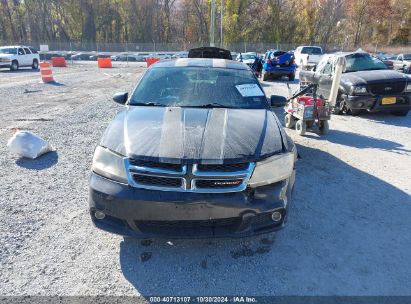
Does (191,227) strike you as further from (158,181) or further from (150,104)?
(150,104)

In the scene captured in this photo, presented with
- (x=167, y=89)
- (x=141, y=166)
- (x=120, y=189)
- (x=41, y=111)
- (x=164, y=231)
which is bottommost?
(x=41, y=111)

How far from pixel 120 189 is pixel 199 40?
62.6 m

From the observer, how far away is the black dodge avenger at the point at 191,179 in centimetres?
252

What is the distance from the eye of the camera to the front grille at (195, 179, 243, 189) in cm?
254

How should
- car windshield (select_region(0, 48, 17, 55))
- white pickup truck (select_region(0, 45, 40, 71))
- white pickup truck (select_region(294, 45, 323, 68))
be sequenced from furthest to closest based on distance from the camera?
1. white pickup truck (select_region(294, 45, 323, 68))
2. car windshield (select_region(0, 48, 17, 55))
3. white pickup truck (select_region(0, 45, 40, 71))

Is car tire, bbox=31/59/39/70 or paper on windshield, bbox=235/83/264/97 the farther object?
car tire, bbox=31/59/39/70

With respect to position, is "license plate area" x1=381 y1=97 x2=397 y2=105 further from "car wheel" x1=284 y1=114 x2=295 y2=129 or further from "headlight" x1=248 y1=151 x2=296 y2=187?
"headlight" x1=248 y1=151 x2=296 y2=187

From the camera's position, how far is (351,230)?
10.8 feet

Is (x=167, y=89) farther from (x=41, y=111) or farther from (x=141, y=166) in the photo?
(x=41, y=111)

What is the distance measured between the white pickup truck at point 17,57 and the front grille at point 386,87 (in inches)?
919

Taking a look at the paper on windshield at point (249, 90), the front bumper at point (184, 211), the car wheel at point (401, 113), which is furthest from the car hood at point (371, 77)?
the front bumper at point (184, 211)

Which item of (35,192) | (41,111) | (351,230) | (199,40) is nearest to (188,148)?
(351,230)

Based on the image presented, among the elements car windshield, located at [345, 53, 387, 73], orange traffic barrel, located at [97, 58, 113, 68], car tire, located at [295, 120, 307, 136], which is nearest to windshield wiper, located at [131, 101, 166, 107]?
car tire, located at [295, 120, 307, 136]

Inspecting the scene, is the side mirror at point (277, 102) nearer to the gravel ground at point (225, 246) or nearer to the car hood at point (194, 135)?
the car hood at point (194, 135)
